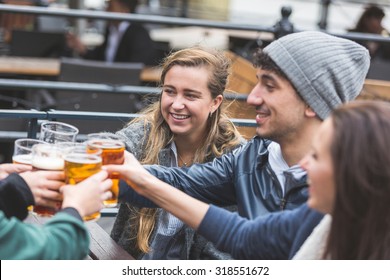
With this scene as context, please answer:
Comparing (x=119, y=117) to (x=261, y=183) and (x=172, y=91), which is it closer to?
(x=172, y=91)

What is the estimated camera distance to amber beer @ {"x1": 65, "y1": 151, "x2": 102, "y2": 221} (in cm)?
202

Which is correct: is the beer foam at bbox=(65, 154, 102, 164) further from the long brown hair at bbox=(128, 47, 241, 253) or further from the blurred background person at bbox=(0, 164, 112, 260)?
the long brown hair at bbox=(128, 47, 241, 253)

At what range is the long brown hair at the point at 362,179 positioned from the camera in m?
1.68

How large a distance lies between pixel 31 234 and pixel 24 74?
450 cm

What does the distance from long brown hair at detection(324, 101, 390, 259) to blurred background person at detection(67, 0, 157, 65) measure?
5002 millimetres

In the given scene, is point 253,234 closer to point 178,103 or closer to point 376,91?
point 178,103

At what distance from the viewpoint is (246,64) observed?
5172 millimetres

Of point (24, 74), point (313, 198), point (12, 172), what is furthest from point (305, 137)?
point (24, 74)

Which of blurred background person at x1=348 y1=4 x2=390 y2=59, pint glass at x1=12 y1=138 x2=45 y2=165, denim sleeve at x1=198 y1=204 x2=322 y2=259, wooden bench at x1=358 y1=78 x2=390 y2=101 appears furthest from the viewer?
blurred background person at x1=348 y1=4 x2=390 y2=59

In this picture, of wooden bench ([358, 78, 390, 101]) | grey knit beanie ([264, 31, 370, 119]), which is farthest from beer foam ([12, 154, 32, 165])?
wooden bench ([358, 78, 390, 101])

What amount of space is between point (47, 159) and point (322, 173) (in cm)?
77

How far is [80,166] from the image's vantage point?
6.61 ft

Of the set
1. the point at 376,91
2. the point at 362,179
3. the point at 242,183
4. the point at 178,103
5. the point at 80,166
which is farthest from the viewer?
the point at 376,91

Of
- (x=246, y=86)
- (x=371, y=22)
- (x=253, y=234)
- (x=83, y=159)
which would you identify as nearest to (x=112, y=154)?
(x=83, y=159)
